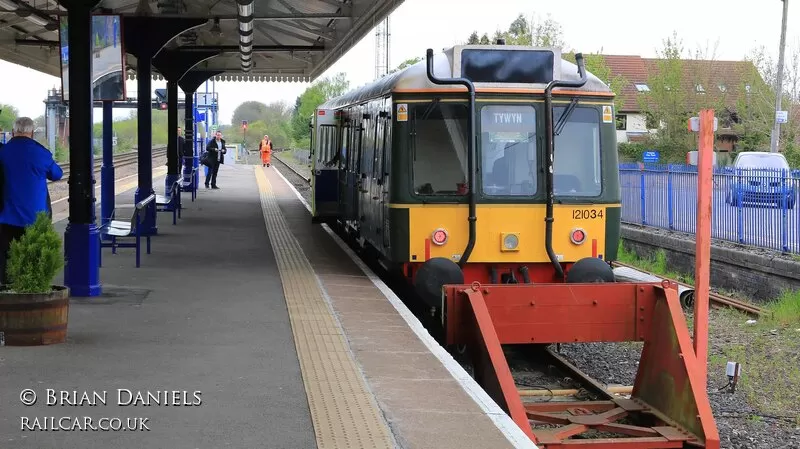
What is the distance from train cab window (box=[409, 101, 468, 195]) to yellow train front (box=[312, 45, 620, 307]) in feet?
0.03

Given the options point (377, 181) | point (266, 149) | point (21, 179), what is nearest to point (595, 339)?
point (377, 181)

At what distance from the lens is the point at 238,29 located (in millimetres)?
21375

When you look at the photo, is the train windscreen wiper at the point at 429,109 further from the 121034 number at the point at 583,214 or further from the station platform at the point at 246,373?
the station platform at the point at 246,373

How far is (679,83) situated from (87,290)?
3788 centimetres

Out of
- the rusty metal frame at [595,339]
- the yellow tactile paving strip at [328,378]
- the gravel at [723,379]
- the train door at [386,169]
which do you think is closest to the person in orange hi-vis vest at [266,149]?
the yellow tactile paving strip at [328,378]

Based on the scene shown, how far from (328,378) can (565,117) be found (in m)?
5.02

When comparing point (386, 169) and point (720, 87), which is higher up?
point (720, 87)

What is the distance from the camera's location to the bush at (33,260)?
27.5ft

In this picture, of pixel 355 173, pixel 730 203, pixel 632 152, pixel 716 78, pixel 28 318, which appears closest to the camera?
pixel 28 318

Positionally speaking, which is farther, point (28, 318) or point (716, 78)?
point (716, 78)

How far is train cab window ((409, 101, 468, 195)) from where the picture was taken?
11.4 meters

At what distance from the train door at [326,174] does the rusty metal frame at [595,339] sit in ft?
33.7

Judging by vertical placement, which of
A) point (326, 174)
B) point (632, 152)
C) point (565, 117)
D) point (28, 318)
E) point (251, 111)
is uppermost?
point (251, 111)

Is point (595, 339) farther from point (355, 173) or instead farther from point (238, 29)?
point (238, 29)
